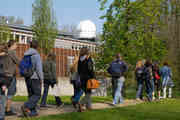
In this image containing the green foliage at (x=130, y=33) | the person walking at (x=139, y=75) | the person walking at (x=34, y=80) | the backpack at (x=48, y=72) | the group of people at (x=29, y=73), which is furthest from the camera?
the green foliage at (x=130, y=33)

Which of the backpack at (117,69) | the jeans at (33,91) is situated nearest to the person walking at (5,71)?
the jeans at (33,91)

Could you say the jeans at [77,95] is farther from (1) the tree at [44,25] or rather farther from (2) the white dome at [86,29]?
(2) the white dome at [86,29]

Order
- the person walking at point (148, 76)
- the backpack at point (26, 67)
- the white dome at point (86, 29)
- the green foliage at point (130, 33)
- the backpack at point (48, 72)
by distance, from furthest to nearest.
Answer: the white dome at point (86, 29)
the green foliage at point (130, 33)
the person walking at point (148, 76)
the backpack at point (48, 72)
the backpack at point (26, 67)

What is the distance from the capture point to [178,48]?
28172 millimetres

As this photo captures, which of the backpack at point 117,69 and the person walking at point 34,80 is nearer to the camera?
the person walking at point 34,80

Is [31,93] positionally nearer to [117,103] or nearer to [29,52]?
[29,52]

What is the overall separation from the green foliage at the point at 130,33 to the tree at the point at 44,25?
22.1m

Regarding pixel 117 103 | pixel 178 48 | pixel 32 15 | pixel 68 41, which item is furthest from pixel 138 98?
pixel 68 41

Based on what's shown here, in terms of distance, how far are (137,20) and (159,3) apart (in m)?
2.14

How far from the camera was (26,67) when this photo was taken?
809 centimetres

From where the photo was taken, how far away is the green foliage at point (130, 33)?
64.0 feet

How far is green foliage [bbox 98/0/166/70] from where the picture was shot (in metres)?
19.5

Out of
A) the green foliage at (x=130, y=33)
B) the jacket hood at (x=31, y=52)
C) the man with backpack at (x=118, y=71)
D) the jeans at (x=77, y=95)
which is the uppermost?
the green foliage at (x=130, y=33)

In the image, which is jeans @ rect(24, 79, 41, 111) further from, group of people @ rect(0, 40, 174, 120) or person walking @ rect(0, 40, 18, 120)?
person walking @ rect(0, 40, 18, 120)
